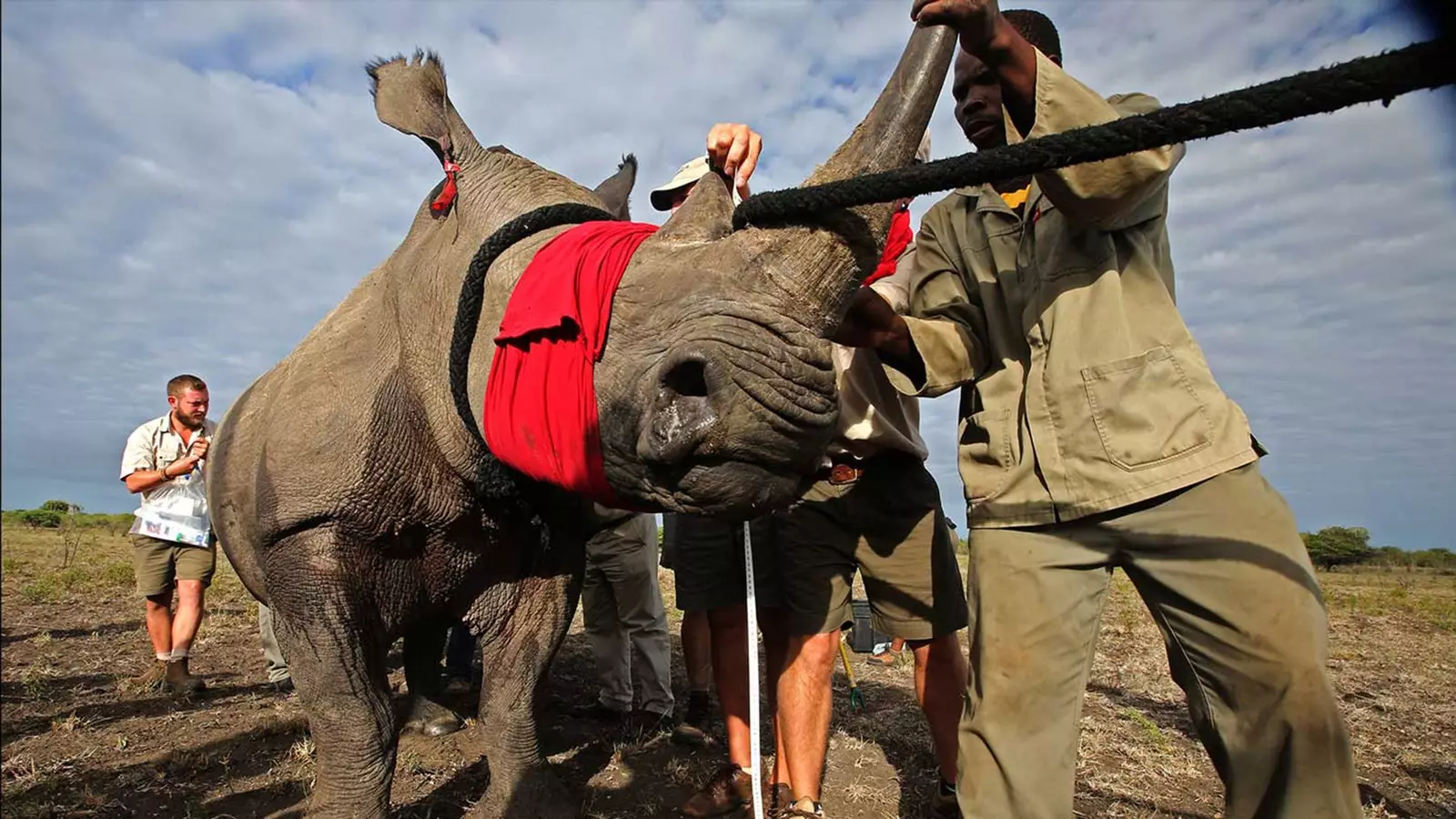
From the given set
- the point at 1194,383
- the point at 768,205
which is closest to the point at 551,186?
the point at 768,205

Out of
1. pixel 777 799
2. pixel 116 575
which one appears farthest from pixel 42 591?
pixel 777 799

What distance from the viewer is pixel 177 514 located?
686 cm

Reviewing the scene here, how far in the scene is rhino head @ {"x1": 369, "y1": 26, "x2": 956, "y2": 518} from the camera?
1879mm

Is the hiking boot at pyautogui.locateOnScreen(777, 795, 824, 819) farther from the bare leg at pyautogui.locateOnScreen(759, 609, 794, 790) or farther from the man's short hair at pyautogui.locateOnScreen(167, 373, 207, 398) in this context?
the man's short hair at pyautogui.locateOnScreen(167, 373, 207, 398)

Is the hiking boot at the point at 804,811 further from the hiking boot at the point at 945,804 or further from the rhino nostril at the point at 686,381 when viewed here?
the rhino nostril at the point at 686,381

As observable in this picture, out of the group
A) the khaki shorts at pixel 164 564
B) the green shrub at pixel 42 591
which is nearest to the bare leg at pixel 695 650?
the khaki shorts at pixel 164 564

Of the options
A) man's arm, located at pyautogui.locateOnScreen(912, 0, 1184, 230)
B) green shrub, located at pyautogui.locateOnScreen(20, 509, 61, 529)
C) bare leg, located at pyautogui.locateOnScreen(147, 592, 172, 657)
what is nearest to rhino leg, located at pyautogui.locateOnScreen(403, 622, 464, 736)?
bare leg, located at pyautogui.locateOnScreen(147, 592, 172, 657)

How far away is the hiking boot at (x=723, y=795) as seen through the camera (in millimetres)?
3895

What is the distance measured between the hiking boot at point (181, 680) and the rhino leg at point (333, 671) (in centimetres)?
403

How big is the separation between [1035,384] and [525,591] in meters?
2.25

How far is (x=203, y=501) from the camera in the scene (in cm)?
702

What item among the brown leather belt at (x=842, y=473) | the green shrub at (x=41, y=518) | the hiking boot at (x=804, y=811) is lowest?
the hiking boot at (x=804, y=811)

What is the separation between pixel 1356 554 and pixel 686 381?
33.6 metres

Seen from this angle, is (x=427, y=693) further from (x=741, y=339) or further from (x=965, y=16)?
(x=965, y=16)
